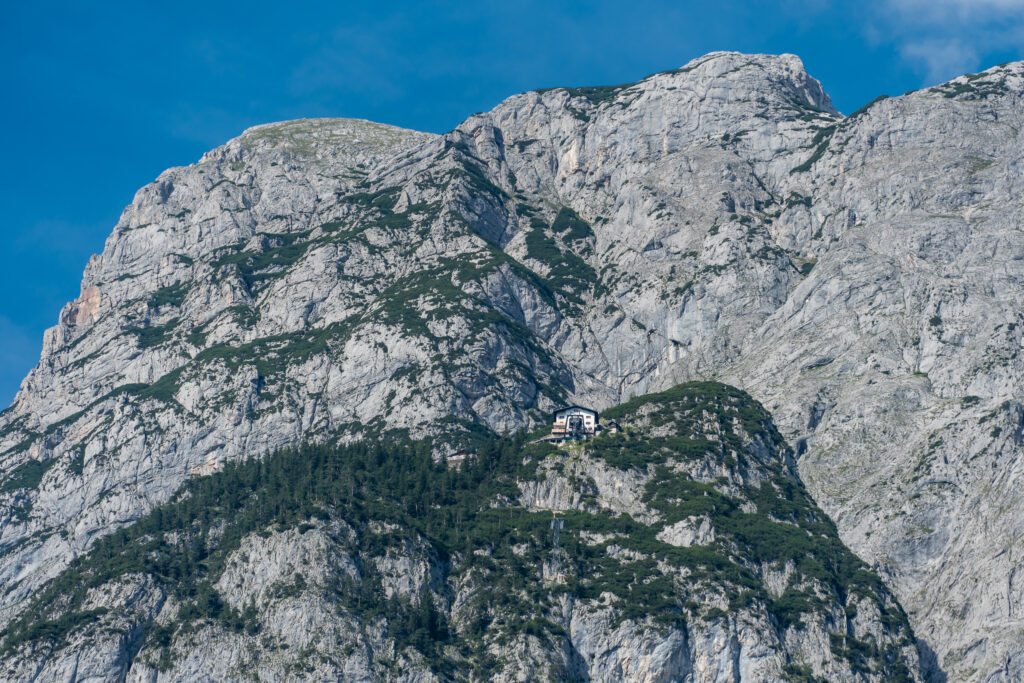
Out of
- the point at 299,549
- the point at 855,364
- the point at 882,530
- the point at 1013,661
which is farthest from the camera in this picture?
the point at 855,364

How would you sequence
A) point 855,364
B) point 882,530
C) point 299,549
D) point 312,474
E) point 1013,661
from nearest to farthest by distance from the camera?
point 1013,661
point 299,549
point 882,530
point 312,474
point 855,364

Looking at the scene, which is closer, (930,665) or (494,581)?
(930,665)

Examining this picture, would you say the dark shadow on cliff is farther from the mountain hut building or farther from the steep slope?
the mountain hut building

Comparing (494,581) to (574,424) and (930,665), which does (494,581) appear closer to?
(574,424)

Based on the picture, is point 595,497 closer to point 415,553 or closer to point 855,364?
point 415,553

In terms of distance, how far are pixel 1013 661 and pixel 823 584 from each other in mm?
23708

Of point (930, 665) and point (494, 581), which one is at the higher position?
point (494, 581)

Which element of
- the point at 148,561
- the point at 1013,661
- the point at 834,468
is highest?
the point at 834,468

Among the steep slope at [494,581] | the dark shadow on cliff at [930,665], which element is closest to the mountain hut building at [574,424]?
the steep slope at [494,581]

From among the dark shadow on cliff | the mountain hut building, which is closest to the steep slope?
the dark shadow on cliff

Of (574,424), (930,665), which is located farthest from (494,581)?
(930,665)

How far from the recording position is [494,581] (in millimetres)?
154750

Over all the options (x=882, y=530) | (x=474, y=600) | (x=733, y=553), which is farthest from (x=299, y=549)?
(x=882, y=530)

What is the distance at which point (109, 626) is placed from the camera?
151 m
